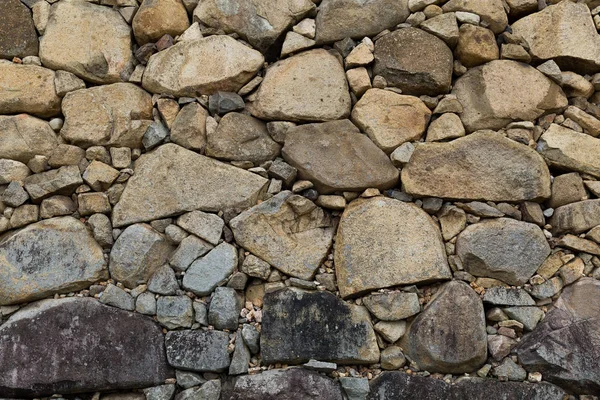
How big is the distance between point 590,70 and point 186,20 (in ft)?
7.74

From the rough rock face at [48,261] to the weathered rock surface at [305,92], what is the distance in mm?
1173

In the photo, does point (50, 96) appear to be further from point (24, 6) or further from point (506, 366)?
point (506, 366)

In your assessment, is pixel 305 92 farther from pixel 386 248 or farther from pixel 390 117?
pixel 386 248

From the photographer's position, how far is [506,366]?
266 centimetres

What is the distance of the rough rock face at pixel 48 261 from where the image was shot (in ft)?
9.34

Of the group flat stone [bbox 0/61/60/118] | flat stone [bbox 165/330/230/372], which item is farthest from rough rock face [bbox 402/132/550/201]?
flat stone [bbox 0/61/60/118]

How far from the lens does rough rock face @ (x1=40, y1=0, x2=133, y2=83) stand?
3199 mm

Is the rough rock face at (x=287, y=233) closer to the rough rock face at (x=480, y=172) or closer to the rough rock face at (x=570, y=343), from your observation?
the rough rock face at (x=480, y=172)

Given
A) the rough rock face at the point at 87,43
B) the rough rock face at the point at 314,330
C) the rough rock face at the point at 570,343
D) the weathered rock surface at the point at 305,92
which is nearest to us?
the rough rock face at the point at 570,343

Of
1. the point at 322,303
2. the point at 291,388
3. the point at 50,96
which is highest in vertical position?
the point at 50,96

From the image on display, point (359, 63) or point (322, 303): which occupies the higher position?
point (359, 63)

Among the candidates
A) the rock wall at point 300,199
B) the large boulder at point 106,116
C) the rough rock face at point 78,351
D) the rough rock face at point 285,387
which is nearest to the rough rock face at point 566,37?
the rock wall at point 300,199

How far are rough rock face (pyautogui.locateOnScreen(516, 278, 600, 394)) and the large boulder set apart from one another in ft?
7.70

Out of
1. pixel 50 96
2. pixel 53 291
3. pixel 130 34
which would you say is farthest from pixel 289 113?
pixel 53 291
